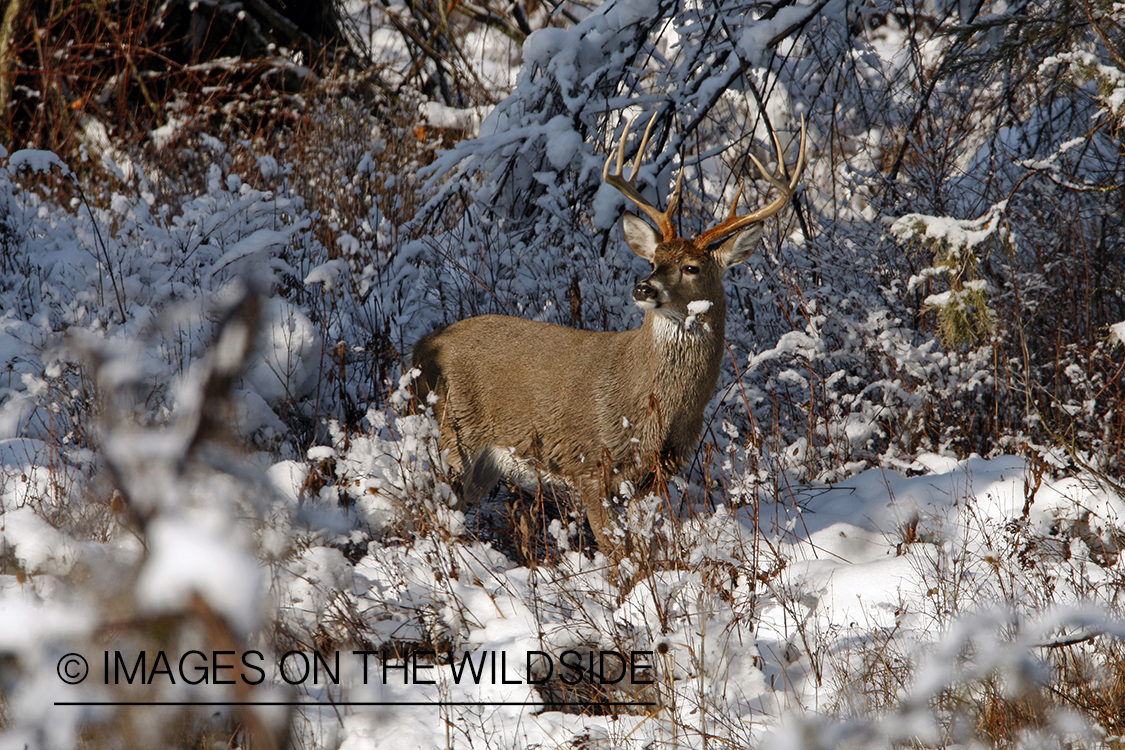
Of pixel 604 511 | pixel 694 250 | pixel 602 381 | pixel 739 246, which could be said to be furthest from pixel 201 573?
→ pixel 739 246

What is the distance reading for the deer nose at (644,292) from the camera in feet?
12.8

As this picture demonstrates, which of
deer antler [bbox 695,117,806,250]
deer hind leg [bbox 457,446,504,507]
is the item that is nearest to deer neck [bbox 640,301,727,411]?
deer antler [bbox 695,117,806,250]

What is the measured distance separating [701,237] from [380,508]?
1.99 meters

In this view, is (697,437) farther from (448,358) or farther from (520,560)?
(448,358)

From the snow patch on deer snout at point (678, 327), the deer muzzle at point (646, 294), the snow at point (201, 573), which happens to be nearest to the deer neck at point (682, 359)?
the snow patch on deer snout at point (678, 327)

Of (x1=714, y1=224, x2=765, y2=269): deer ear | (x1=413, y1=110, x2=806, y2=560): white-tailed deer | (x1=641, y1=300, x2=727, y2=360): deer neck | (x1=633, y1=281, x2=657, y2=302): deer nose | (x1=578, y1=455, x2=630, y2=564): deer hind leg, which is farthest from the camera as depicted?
(x1=714, y1=224, x2=765, y2=269): deer ear

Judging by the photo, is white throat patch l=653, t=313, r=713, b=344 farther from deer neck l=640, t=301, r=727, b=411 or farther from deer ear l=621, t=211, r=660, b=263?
deer ear l=621, t=211, r=660, b=263

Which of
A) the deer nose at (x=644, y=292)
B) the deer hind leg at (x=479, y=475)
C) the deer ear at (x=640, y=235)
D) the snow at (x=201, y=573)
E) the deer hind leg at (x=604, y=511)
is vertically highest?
the deer ear at (x=640, y=235)

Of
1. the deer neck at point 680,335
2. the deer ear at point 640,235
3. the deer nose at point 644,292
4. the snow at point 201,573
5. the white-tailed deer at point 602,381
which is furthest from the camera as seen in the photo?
the deer ear at point 640,235

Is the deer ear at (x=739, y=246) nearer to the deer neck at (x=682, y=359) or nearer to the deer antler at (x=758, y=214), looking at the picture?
the deer antler at (x=758, y=214)

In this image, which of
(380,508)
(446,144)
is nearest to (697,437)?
(380,508)

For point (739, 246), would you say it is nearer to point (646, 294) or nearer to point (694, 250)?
point (694, 250)

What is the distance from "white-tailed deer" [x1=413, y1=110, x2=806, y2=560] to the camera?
406 cm

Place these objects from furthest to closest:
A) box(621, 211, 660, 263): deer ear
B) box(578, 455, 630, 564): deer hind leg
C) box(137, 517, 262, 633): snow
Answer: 1. box(621, 211, 660, 263): deer ear
2. box(578, 455, 630, 564): deer hind leg
3. box(137, 517, 262, 633): snow
